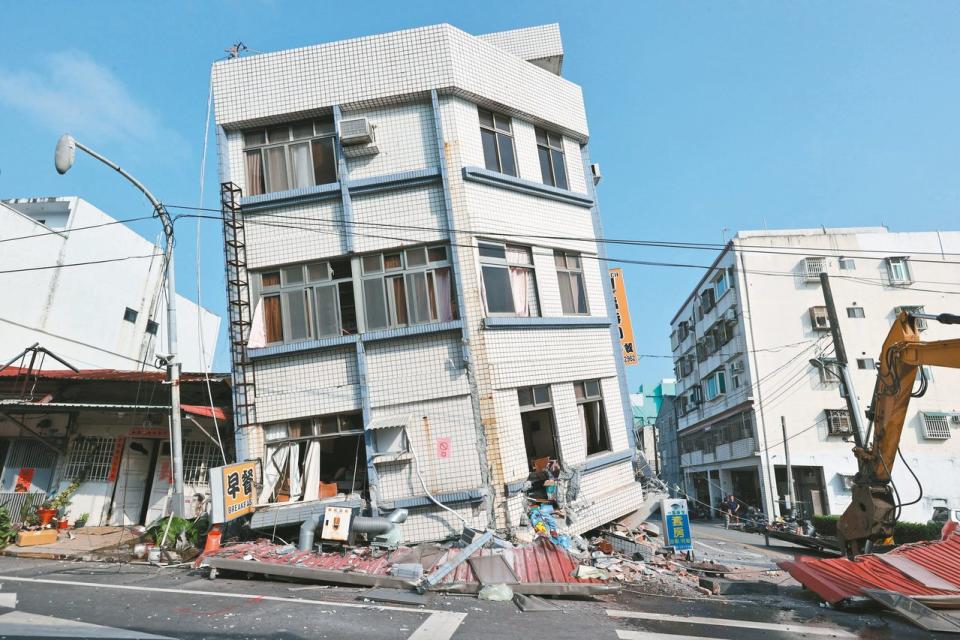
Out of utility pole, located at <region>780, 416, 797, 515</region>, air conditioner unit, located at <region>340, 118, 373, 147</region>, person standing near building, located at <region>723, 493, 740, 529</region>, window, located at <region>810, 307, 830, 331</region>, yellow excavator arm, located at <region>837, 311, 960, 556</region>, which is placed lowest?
person standing near building, located at <region>723, 493, 740, 529</region>

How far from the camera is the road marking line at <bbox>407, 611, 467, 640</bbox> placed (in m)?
6.17

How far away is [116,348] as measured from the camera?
23.9 m

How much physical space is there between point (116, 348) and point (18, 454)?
10547 millimetres

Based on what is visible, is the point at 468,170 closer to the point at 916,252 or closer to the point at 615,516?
the point at 615,516

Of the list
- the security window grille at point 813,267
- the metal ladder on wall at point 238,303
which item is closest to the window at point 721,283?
the security window grille at point 813,267

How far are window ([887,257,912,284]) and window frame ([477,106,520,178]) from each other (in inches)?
1182

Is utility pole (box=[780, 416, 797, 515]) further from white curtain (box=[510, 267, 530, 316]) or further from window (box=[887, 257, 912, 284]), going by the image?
white curtain (box=[510, 267, 530, 316])

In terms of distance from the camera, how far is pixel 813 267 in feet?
111

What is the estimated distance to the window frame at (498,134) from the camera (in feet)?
43.5

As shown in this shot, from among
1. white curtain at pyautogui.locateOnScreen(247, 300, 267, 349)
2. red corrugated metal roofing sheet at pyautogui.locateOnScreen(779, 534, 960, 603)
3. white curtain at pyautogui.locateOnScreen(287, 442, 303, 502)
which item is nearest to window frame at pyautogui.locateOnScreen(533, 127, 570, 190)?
white curtain at pyautogui.locateOnScreen(247, 300, 267, 349)

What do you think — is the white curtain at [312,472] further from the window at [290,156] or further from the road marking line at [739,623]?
the road marking line at [739,623]

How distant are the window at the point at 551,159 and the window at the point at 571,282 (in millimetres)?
1884

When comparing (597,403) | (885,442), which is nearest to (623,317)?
(597,403)

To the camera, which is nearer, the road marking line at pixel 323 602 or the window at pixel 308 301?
the road marking line at pixel 323 602
